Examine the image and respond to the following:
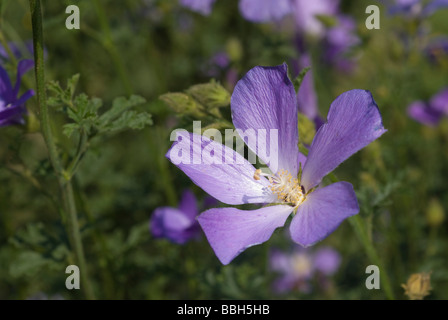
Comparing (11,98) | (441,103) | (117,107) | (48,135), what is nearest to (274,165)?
(117,107)

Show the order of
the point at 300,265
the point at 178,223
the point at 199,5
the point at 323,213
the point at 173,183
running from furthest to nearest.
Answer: the point at 300,265 → the point at 173,183 → the point at 199,5 → the point at 178,223 → the point at 323,213

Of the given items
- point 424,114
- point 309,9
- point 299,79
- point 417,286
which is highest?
point 309,9

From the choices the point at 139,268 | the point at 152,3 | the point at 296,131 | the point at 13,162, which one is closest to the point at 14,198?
the point at 139,268

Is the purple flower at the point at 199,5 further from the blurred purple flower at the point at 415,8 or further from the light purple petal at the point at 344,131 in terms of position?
the light purple petal at the point at 344,131

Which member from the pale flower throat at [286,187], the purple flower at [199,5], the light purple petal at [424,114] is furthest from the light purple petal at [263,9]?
the pale flower throat at [286,187]

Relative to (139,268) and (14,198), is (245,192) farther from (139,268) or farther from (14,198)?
(14,198)

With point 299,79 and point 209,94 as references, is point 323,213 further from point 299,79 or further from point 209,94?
point 209,94

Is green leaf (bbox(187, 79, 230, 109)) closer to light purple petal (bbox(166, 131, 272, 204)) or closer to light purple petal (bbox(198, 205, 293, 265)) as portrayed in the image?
light purple petal (bbox(166, 131, 272, 204))
